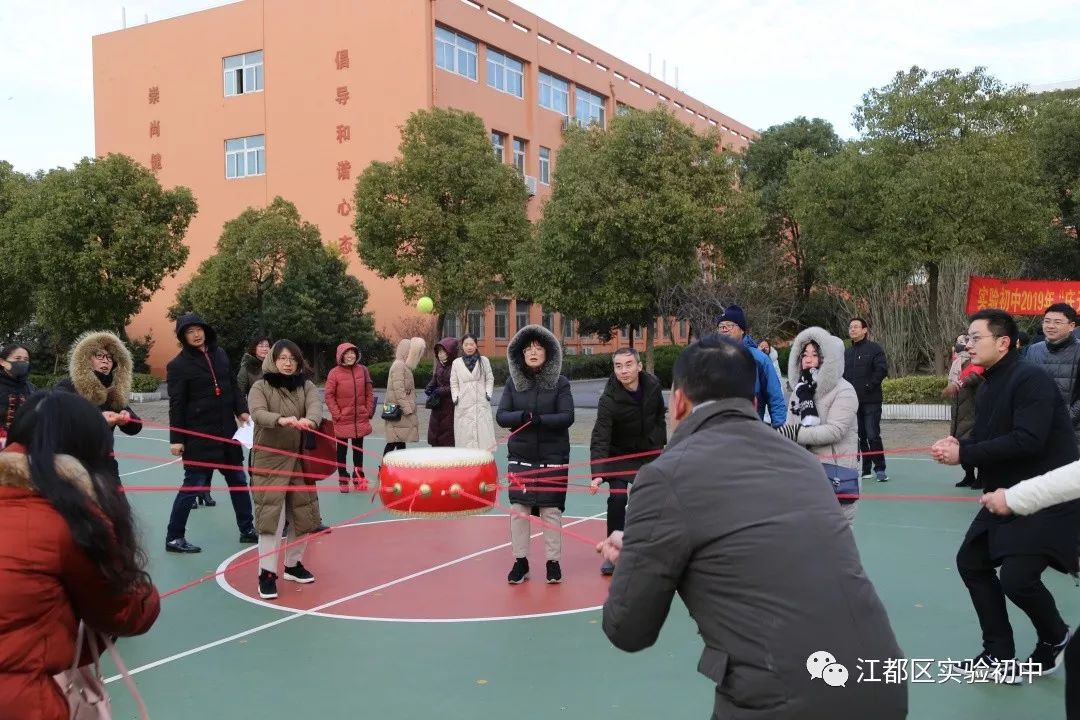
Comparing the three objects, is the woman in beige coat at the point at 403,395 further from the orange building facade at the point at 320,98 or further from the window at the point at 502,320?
the window at the point at 502,320

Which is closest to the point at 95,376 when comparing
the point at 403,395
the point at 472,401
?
the point at 472,401

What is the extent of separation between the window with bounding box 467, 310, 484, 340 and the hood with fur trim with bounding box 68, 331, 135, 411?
1274 inches

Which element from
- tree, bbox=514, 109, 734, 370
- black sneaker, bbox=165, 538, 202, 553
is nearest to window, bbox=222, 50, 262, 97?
tree, bbox=514, 109, 734, 370

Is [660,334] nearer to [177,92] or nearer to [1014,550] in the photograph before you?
[177,92]

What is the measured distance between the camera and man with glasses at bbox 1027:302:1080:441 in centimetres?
687

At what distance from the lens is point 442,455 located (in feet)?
17.4

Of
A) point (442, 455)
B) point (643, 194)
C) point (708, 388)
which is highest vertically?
point (643, 194)

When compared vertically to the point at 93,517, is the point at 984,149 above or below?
above

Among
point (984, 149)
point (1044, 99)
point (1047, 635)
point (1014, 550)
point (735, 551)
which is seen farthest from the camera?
point (1044, 99)

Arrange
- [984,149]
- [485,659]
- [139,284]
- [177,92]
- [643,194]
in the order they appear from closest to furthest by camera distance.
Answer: [485,659]
[984,149]
[643,194]
[139,284]
[177,92]

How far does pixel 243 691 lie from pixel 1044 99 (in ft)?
119

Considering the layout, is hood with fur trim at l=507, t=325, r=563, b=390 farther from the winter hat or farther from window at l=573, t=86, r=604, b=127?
window at l=573, t=86, r=604, b=127

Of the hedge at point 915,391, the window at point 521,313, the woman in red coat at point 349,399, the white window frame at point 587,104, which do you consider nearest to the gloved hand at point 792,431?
the woman in red coat at point 349,399

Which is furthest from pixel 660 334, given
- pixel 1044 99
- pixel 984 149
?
pixel 984 149
